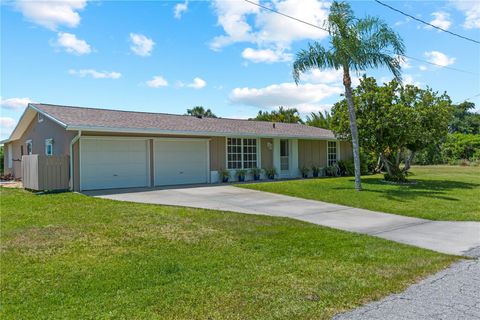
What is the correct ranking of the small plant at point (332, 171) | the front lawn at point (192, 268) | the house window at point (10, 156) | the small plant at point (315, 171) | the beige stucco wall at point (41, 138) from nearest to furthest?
the front lawn at point (192, 268) < the beige stucco wall at point (41, 138) < the small plant at point (315, 171) < the small plant at point (332, 171) < the house window at point (10, 156)

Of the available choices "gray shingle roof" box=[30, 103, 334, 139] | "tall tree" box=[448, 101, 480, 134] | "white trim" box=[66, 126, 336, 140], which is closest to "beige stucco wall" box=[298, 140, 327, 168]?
"gray shingle roof" box=[30, 103, 334, 139]

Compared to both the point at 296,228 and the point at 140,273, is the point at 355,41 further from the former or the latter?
the point at 140,273

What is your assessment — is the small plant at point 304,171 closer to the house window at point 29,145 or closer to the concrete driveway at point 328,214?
the concrete driveway at point 328,214

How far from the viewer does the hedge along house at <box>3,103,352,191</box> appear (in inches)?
572

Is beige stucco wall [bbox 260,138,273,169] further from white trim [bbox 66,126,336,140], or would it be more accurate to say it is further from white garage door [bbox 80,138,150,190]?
white garage door [bbox 80,138,150,190]

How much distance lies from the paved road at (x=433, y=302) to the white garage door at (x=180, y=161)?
1299 cm

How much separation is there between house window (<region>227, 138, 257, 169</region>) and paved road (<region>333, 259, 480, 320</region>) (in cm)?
1430

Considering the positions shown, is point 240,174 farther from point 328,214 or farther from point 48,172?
point 328,214

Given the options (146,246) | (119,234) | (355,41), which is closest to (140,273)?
(146,246)

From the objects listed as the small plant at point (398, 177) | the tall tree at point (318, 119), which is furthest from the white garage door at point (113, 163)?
the tall tree at point (318, 119)

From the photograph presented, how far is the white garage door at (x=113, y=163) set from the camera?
1450 centimetres

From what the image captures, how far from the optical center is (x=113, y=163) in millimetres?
15180

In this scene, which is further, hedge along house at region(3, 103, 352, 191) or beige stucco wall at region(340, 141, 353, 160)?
beige stucco wall at region(340, 141, 353, 160)

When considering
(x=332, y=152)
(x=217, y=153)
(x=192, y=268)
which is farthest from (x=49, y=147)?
(x=332, y=152)
